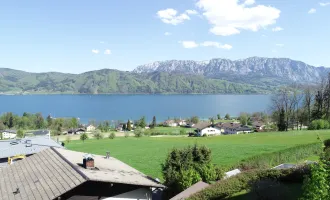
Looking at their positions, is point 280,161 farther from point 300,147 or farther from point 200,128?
point 200,128

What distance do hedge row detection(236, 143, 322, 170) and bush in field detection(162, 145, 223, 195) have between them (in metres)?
7.39

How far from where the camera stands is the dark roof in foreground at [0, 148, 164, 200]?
13.3 metres

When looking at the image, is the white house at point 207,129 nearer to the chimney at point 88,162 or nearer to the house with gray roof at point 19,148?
the house with gray roof at point 19,148

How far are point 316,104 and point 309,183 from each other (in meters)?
61.9

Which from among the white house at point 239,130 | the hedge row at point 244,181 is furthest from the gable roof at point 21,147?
the white house at point 239,130

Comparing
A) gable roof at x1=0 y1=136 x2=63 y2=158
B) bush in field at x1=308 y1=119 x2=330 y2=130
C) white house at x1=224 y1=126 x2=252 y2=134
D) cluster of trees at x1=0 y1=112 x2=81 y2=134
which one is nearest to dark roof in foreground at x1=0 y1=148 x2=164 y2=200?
gable roof at x1=0 y1=136 x2=63 y2=158

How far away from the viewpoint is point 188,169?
1948 cm

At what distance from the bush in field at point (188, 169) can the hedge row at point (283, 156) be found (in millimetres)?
7390

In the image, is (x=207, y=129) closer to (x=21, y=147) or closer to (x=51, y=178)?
(x=21, y=147)

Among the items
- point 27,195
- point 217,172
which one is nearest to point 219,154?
point 217,172

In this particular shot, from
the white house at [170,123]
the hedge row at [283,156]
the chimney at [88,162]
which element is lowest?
the white house at [170,123]

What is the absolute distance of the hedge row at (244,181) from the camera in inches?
527

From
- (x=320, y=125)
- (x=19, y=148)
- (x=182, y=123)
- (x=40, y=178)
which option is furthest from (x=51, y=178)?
(x=182, y=123)

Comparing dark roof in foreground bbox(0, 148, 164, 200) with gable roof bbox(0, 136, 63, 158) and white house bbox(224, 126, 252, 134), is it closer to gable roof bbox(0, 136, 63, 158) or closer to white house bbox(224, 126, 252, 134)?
gable roof bbox(0, 136, 63, 158)
